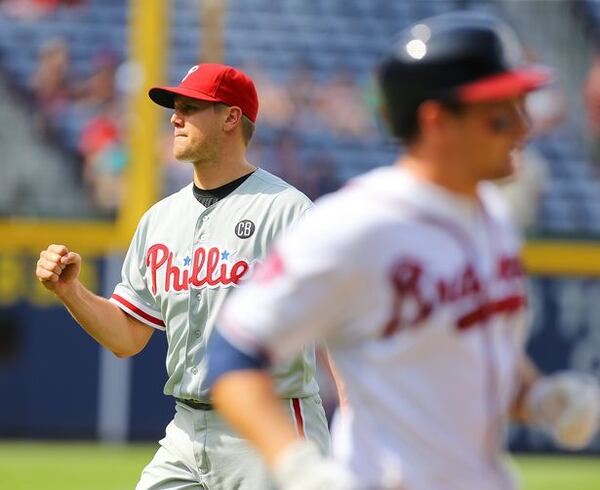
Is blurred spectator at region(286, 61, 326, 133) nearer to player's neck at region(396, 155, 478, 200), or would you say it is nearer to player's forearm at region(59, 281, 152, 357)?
player's forearm at region(59, 281, 152, 357)

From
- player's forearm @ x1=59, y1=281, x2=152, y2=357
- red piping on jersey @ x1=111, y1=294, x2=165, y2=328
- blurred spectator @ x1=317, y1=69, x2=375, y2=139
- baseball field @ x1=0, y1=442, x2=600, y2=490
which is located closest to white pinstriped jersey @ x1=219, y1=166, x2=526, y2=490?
player's forearm @ x1=59, y1=281, x2=152, y2=357

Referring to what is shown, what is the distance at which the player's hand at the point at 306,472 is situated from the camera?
8.73ft

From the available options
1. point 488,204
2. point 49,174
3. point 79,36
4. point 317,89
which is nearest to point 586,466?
point 317,89

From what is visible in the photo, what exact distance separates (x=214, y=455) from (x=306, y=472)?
7.46 ft

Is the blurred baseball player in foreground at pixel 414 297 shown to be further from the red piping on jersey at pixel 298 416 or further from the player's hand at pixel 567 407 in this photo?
the red piping on jersey at pixel 298 416

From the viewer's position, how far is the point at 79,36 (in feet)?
51.2

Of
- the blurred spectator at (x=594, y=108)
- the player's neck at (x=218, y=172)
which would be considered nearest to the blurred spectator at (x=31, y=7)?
the blurred spectator at (x=594, y=108)

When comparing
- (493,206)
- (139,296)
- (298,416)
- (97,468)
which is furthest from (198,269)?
(97,468)

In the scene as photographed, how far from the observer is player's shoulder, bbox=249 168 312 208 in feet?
16.2

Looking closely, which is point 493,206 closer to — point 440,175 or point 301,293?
point 440,175

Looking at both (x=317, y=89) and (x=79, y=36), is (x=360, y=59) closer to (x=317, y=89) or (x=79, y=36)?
(x=317, y=89)

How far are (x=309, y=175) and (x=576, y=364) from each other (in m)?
3.19

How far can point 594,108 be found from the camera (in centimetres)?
1520

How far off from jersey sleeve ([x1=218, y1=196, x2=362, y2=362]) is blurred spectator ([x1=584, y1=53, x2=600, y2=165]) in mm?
12673
